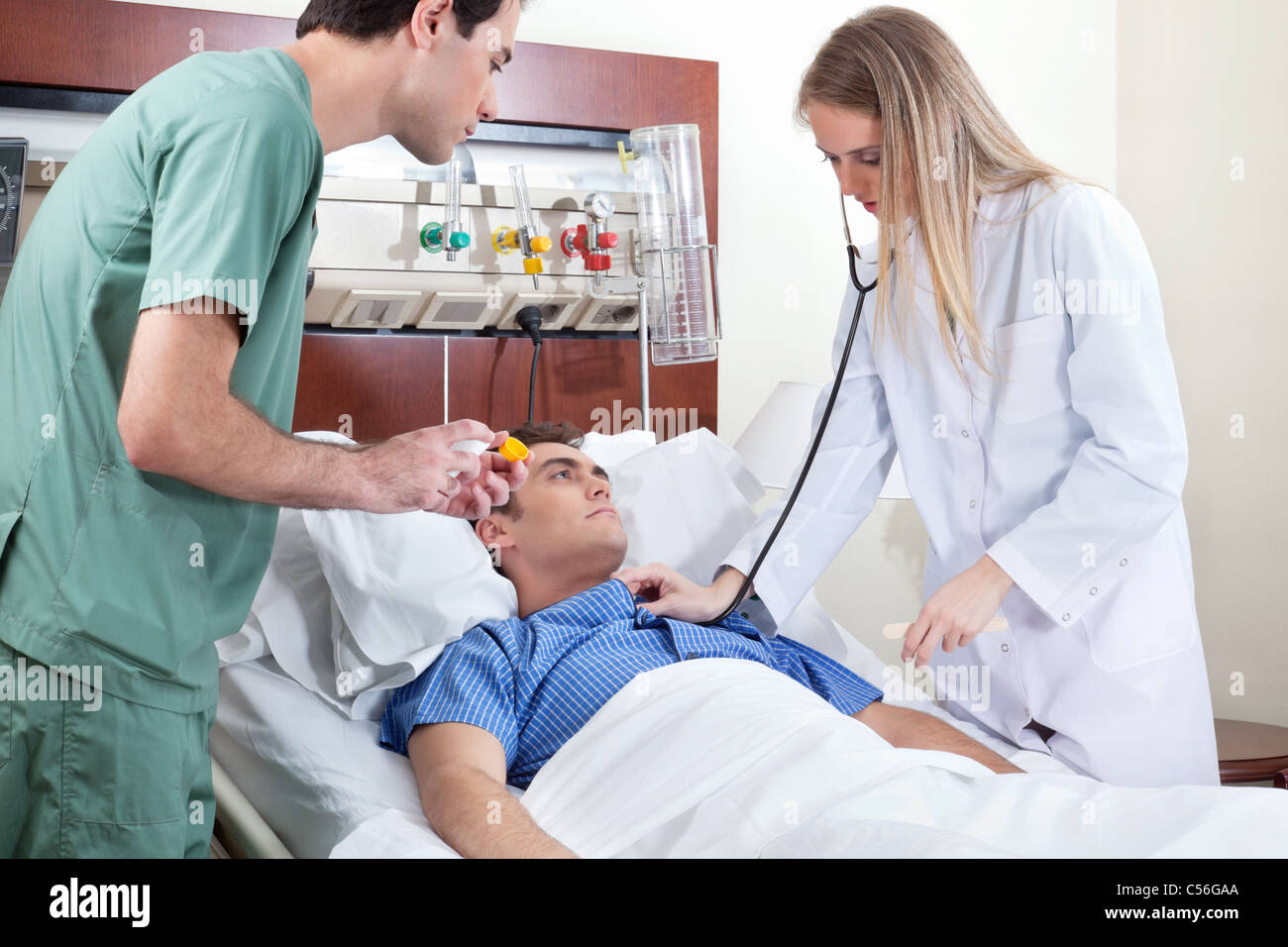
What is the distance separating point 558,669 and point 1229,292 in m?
2.06

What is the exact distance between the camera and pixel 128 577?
3.44 feet

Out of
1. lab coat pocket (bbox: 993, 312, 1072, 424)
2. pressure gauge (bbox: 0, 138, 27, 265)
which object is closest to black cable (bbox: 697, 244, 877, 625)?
lab coat pocket (bbox: 993, 312, 1072, 424)

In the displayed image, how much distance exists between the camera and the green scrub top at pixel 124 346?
3.22 feet

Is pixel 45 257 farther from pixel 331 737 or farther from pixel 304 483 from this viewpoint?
pixel 331 737

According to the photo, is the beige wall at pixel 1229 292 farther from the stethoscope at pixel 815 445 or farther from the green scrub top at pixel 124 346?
the green scrub top at pixel 124 346

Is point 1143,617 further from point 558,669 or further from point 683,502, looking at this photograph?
point 683,502

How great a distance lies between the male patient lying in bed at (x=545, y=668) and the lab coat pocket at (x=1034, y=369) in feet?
1.48

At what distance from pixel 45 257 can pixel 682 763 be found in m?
0.82

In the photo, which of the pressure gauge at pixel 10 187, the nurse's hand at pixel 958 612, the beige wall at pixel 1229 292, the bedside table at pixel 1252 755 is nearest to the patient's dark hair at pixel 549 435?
the nurse's hand at pixel 958 612

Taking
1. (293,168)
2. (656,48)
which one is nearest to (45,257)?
(293,168)

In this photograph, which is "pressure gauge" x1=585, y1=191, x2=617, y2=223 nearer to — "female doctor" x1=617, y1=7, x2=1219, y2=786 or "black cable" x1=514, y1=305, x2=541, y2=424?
"black cable" x1=514, y1=305, x2=541, y2=424

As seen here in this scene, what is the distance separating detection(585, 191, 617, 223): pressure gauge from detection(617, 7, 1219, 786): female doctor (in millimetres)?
730
